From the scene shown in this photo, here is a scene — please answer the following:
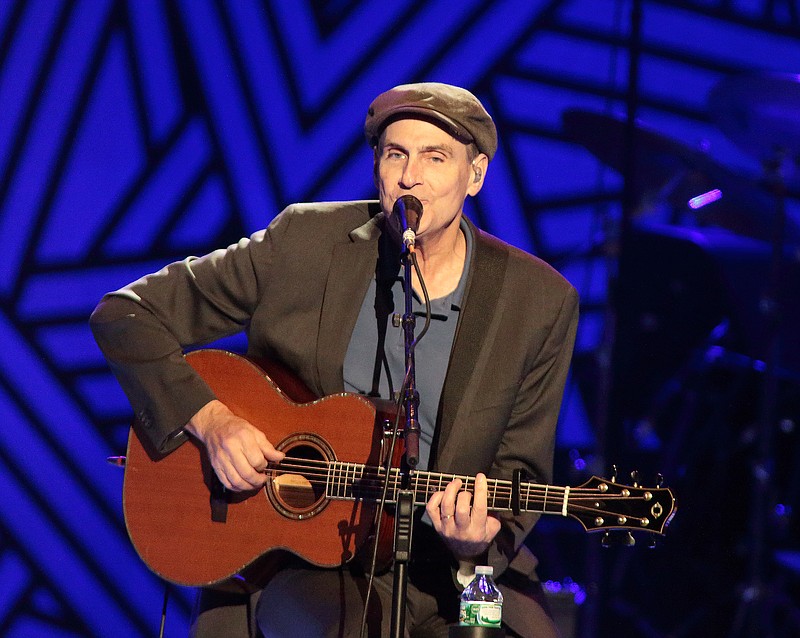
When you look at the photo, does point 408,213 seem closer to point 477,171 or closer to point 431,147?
point 431,147

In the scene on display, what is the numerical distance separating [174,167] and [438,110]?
2.00m

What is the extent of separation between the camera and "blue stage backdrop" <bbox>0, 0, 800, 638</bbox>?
4582 millimetres

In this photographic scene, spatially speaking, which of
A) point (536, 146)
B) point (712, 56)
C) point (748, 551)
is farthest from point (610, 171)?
point (748, 551)

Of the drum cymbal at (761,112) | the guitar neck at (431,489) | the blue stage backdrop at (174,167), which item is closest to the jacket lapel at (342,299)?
the guitar neck at (431,489)

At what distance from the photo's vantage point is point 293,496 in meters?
2.93

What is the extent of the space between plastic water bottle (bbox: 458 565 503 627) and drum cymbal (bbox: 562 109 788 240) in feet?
7.84

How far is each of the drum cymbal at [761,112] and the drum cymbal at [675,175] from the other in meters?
0.17

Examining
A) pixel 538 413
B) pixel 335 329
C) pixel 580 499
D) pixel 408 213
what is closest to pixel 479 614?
pixel 580 499

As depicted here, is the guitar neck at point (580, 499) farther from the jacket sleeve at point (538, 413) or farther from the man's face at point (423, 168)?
the man's face at point (423, 168)

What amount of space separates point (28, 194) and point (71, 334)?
673mm

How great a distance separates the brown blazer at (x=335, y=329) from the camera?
9.96ft

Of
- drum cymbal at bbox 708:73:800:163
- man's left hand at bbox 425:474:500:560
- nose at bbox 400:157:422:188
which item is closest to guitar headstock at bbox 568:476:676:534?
man's left hand at bbox 425:474:500:560

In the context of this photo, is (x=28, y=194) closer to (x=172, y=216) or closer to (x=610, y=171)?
(x=172, y=216)

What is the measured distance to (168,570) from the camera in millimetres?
2891
